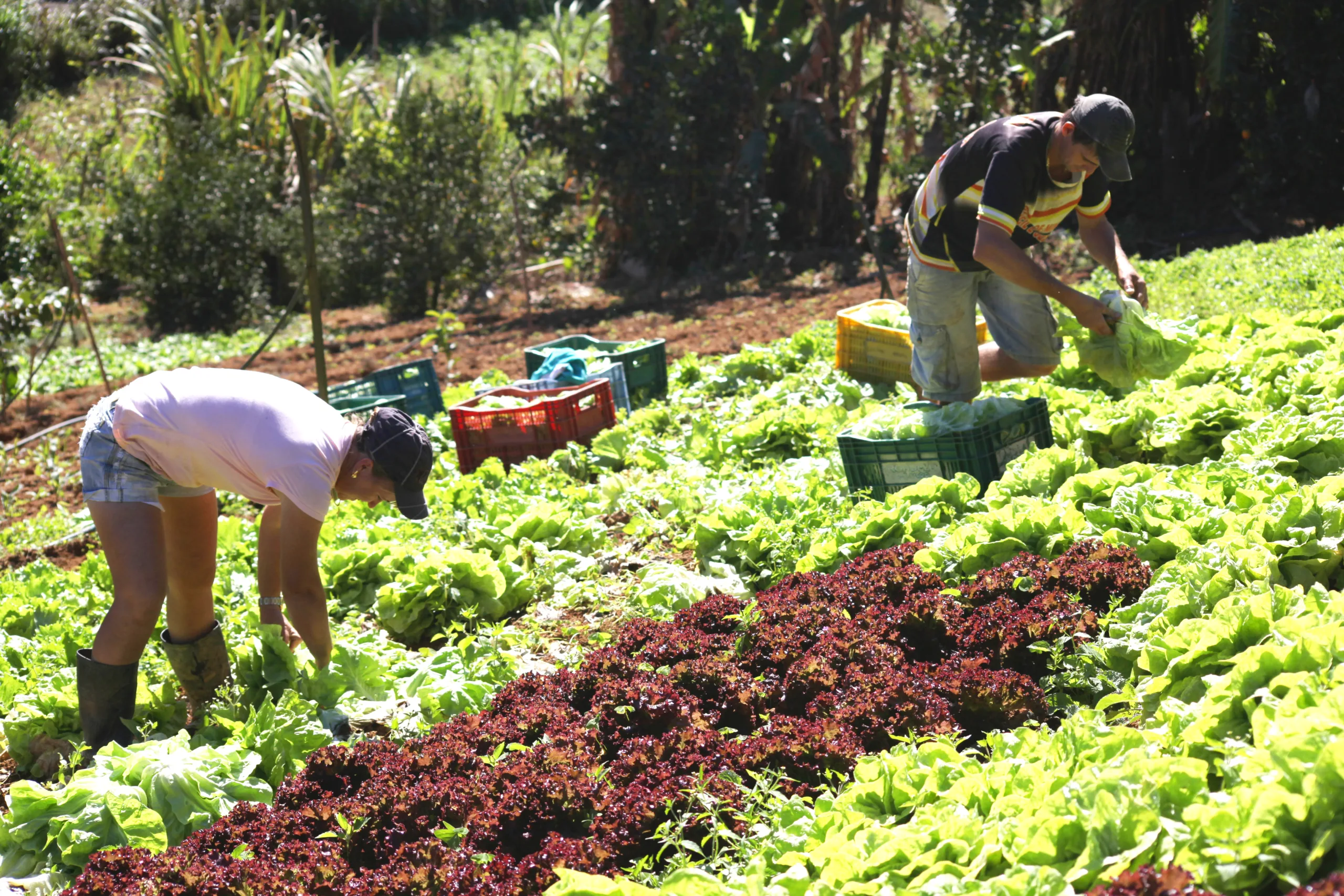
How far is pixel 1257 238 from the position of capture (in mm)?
12281

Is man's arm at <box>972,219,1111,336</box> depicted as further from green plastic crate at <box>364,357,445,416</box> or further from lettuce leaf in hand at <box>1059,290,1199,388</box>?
green plastic crate at <box>364,357,445,416</box>

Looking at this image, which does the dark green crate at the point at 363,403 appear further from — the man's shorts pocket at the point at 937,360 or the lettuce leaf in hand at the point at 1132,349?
the lettuce leaf in hand at the point at 1132,349

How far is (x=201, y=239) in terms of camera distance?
55.5ft

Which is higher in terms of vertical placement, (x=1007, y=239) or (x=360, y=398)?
(x=1007, y=239)

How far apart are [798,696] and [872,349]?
13.8ft

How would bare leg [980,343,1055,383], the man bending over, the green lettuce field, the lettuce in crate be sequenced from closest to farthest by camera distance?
1. the green lettuce field
2. the man bending over
3. the lettuce in crate
4. bare leg [980,343,1055,383]

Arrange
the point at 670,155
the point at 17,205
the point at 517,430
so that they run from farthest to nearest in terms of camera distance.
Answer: the point at 670,155 → the point at 17,205 → the point at 517,430

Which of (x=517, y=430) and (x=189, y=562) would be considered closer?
(x=189, y=562)

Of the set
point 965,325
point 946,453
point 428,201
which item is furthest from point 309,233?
point 428,201

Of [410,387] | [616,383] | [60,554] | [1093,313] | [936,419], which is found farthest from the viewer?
[410,387]

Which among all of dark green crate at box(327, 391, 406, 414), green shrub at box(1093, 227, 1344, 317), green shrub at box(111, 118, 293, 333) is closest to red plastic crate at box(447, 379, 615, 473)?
dark green crate at box(327, 391, 406, 414)

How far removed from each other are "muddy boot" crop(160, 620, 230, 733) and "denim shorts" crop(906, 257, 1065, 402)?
11.0ft

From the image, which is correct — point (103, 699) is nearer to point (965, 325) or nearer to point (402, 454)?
point (402, 454)

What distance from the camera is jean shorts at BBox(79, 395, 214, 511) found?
12.4 feet
